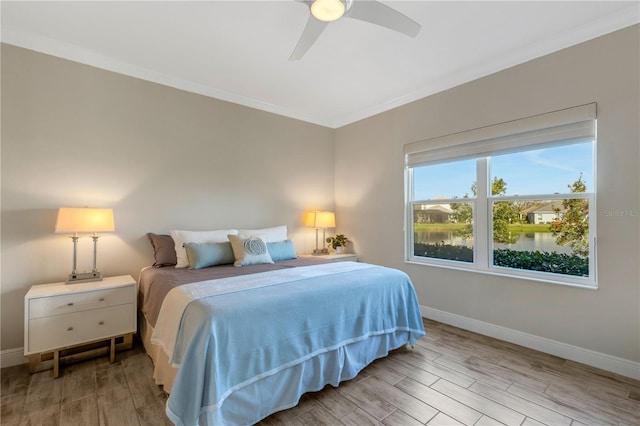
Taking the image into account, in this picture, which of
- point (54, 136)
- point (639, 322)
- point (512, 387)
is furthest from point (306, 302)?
point (54, 136)

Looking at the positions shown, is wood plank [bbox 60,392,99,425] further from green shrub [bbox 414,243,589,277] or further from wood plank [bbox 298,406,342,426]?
green shrub [bbox 414,243,589,277]

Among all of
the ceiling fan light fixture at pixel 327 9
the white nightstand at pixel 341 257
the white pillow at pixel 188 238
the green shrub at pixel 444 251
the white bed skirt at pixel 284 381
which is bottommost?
the white bed skirt at pixel 284 381

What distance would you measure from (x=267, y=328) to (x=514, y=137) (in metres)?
2.83

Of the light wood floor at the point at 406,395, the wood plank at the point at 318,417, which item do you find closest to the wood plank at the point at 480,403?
the light wood floor at the point at 406,395

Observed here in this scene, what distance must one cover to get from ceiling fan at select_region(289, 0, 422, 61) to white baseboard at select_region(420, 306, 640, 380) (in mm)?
2826

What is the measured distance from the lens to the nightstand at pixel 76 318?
2.15m

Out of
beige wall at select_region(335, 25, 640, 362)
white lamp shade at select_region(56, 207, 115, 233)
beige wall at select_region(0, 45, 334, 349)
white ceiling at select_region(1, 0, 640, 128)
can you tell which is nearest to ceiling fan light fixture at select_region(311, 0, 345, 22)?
white ceiling at select_region(1, 0, 640, 128)

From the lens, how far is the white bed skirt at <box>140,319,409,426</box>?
158cm

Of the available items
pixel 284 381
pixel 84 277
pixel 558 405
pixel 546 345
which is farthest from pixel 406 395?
pixel 84 277

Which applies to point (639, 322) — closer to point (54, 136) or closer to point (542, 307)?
point (542, 307)

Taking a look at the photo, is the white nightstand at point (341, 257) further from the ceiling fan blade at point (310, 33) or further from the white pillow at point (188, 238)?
the ceiling fan blade at point (310, 33)

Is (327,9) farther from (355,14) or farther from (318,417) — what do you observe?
(318,417)

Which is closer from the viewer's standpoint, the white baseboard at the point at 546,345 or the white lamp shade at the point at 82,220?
the white baseboard at the point at 546,345

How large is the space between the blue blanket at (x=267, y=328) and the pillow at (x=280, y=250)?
38.1 inches
